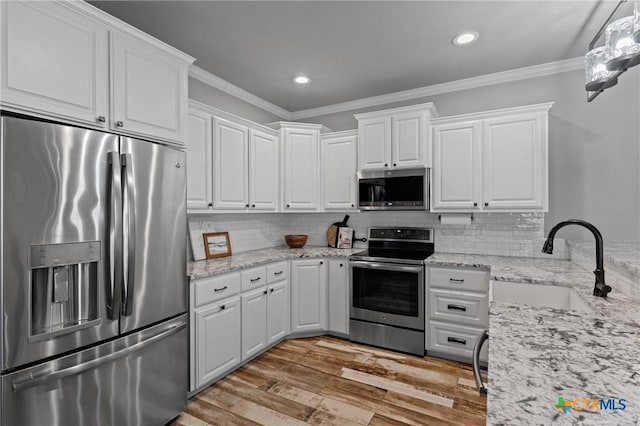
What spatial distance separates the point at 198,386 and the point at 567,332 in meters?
2.30

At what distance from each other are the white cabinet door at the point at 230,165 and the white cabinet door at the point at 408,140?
5.05 ft

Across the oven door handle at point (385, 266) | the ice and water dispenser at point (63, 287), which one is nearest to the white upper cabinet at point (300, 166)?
the oven door handle at point (385, 266)

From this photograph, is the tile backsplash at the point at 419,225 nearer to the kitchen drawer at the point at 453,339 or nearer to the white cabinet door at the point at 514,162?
the white cabinet door at the point at 514,162

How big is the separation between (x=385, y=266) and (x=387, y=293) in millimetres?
280

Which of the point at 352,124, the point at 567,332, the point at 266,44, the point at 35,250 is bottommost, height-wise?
the point at 567,332

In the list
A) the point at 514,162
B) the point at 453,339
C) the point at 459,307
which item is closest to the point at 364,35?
the point at 514,162

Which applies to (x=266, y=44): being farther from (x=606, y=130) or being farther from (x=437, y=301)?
(x=606, y=130)

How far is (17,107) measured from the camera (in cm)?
144

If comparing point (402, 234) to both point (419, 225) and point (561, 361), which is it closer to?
point (419, 225)

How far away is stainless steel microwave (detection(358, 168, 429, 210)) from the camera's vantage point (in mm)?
3268

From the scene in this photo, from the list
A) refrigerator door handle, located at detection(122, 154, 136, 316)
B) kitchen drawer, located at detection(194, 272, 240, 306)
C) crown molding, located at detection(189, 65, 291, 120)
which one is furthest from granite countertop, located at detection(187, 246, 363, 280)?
crown molding, located at detection(189, 65, 291, 120)

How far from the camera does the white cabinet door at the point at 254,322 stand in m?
2.78

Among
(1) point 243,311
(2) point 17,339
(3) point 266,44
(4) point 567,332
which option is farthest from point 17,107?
(4) point 567,332

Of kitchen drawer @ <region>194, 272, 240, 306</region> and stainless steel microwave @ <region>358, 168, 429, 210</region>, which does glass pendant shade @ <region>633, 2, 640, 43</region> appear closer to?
stainless steel microwave @ <region>358, 168, 429, 210</region>
